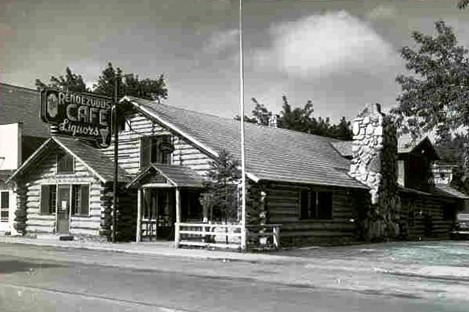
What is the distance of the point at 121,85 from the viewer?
2271 inches

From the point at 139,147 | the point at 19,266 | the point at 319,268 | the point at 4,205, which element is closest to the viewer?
the point at 19,266

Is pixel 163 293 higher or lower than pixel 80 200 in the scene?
lower

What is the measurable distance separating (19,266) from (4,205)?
19.0 metres

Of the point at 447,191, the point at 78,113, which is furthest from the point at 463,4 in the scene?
the point at 447,191

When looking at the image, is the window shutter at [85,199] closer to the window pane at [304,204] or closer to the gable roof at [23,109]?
the window pane at [304,204]

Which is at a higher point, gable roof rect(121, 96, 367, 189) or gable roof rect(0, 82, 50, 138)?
gable roof rect(0, 82, 50, 138)

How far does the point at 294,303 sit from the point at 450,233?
2995cm

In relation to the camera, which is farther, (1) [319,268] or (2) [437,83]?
(2) [437,83]

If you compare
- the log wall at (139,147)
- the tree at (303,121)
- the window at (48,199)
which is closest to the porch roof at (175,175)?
the log wall at (139,147)

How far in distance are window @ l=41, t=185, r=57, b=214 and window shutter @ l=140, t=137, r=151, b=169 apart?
475cm

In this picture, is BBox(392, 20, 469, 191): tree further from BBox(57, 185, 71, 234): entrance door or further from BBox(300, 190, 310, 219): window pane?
BBox(57, 185, 71, 234): entrance door

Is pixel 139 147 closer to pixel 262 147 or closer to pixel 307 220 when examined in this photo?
pixel 262 147


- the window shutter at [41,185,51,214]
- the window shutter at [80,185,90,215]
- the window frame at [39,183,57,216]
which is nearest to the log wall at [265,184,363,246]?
the window shutter at [80,185,90,215]

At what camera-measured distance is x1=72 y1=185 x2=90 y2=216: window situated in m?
29.2
